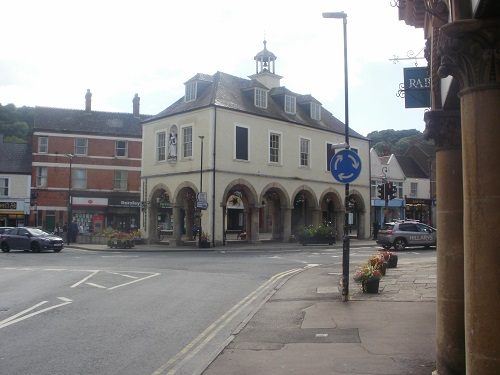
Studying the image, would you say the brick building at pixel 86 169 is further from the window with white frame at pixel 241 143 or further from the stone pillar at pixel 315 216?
the stone pillar at pixel 315 216

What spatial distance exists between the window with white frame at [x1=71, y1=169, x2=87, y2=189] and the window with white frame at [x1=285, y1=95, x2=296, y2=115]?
946 inches

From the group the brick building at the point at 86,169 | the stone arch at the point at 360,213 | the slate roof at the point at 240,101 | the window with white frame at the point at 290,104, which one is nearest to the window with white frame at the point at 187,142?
the slate roof at the point at 240,101

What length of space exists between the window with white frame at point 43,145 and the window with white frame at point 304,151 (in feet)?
91.1

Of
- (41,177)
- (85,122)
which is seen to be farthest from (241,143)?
(41,177)

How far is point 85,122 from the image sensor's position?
5725 cm

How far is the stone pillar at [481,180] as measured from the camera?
171 inches

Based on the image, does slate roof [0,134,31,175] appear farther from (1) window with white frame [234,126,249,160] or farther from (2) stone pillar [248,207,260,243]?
(2) stone pillar [248,207,260,243]

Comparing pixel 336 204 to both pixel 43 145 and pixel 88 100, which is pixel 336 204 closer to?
pixel 43 145

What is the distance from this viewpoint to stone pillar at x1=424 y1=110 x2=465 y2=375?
605 cm

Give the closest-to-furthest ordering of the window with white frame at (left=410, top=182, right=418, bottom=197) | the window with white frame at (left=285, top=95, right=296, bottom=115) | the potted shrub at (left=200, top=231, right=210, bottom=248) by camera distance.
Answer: the potted shrub at (left=200, top=231, right=210, bottom=248), the window with white frame at (left=285, top=95, right=296, bottom=115), the window with white frame at (left=410, top=182, right=418, bottom=197)

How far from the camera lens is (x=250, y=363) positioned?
23.6 ft

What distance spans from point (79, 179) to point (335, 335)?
50205mm

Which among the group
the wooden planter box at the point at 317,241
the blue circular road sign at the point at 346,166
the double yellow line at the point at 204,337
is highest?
the blue circular road sign at the point at 346,166

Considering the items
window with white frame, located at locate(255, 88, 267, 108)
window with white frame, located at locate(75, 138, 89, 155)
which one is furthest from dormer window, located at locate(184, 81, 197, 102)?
window with white frame, located at locate(75, 138, 89, 155)
